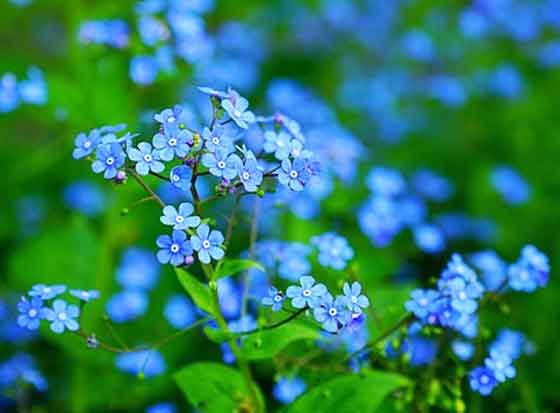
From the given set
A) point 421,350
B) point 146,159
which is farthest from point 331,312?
point 421,350

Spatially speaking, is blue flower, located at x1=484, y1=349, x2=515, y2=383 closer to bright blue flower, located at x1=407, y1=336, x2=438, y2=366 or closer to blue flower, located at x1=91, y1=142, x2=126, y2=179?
bright blue flower, located at x1=407, y1=336, x2=438, y2=366

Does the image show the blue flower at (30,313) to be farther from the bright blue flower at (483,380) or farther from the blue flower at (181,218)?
the bright blue flower at (483,380)

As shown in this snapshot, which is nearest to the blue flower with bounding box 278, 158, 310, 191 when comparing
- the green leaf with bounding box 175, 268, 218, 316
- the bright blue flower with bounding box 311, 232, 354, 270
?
the green leaf with bounding box 175, 268, 218, 316

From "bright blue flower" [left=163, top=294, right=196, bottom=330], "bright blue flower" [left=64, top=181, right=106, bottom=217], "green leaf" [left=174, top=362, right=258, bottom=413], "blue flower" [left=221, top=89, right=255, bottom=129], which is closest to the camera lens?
"blue flower" [left=221, top=89, right=255, bottom=129]

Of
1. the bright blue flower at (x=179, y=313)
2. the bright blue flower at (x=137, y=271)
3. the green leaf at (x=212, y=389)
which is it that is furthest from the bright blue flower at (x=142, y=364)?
the green leaf at (x=212, y=389)

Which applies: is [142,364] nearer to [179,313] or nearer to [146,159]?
[179,313]

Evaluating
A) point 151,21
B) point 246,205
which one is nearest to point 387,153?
point 246,205
